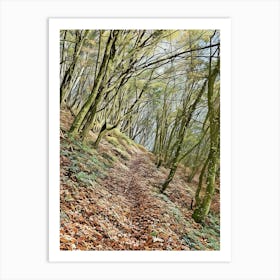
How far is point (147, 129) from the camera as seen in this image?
126 inches

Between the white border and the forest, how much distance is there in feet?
0.17

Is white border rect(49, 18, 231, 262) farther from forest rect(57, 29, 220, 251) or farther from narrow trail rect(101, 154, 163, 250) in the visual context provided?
narrow trail rect(101, 154, 163, 250)

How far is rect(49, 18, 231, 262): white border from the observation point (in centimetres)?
313

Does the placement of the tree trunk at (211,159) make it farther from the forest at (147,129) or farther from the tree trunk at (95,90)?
the tree trunk at (95,90)
